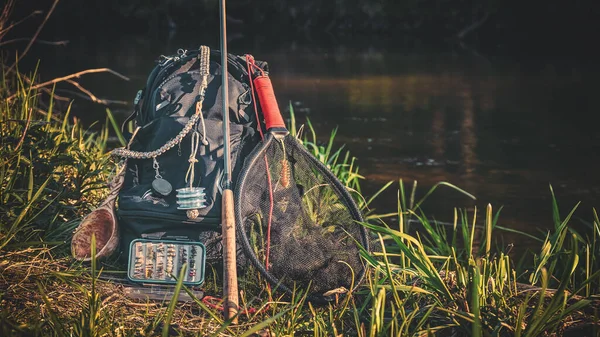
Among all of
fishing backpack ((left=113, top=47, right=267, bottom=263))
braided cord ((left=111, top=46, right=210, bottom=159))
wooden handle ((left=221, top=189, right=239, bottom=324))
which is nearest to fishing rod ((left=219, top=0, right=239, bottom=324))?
wooden handle ((left=221, top=189, right=239, bottom=324))

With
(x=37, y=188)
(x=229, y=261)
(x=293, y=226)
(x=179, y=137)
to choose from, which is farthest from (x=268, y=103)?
(x=37, y=188)

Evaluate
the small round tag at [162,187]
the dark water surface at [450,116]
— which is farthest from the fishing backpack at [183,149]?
the dark water surface at [450,116]

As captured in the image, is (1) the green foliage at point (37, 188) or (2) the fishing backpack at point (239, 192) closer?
(2) the fishing backpack at point (239, 192)

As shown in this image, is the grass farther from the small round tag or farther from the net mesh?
the small round tag

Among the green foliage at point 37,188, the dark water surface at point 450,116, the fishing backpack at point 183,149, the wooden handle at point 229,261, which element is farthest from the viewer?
the dark water surface at point 450,116

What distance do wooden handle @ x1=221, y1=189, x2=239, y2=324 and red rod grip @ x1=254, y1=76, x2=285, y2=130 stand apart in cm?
39

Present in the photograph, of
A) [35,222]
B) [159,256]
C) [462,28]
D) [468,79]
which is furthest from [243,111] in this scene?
[462,28]

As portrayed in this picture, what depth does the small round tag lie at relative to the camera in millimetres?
3156

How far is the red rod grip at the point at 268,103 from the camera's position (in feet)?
10.2

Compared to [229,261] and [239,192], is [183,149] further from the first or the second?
[229,261]

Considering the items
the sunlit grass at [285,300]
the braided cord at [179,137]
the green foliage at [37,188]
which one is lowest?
the sunlit grass at [285,300]

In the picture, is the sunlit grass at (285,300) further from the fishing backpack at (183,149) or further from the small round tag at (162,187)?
the small round tag at (162,187)

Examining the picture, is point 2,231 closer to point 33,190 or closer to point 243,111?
point 33,190

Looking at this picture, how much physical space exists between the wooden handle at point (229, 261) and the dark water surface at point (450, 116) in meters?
3.38
